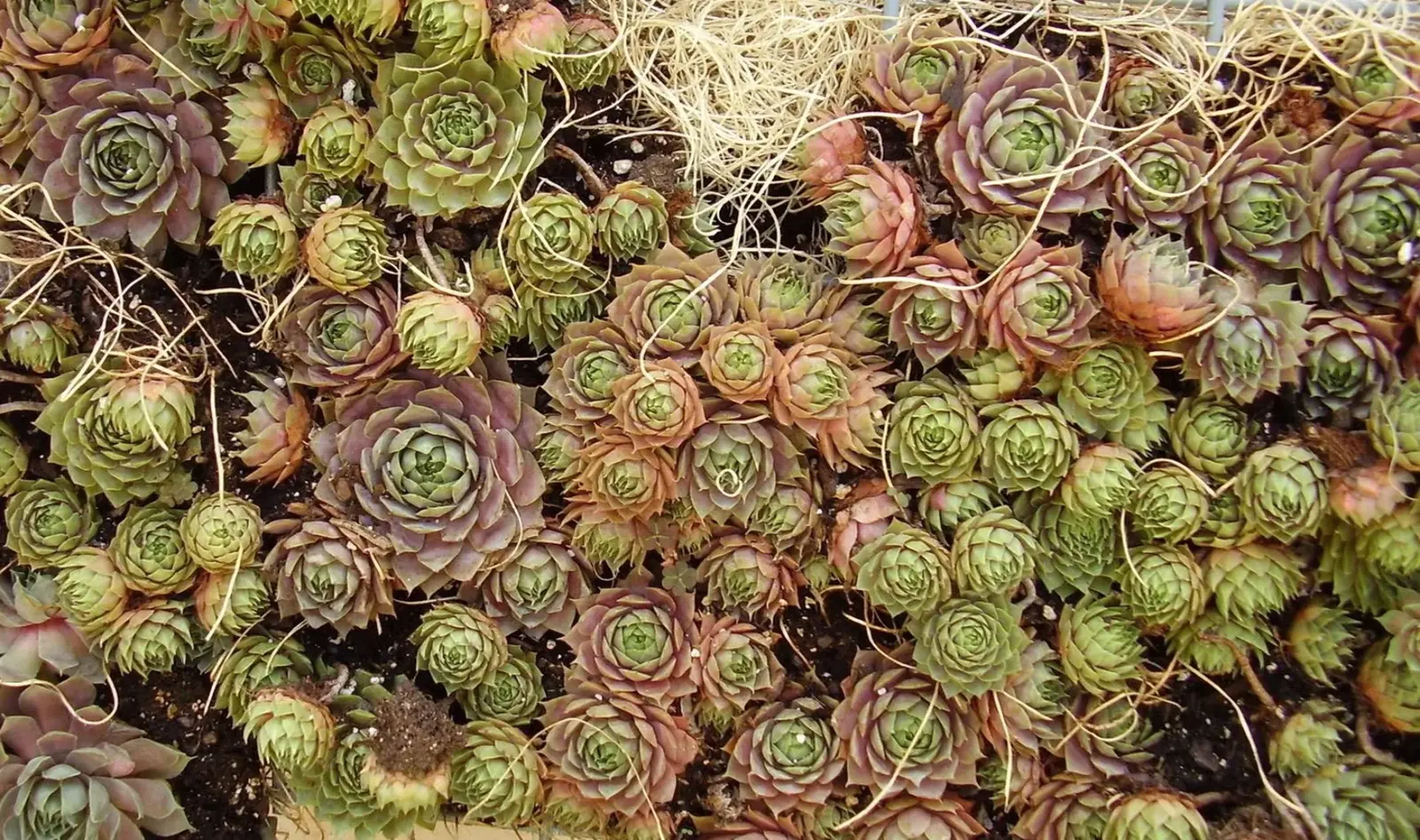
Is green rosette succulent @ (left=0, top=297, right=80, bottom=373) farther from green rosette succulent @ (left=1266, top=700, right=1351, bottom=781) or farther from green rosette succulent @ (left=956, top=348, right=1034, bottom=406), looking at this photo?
green rosette succulent @ (left=1266, top=700, right=1351, bottom=781)

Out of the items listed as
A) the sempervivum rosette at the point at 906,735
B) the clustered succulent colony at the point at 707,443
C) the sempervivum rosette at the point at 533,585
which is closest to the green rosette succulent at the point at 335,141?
the clustered succulent colony at the point at 707,443

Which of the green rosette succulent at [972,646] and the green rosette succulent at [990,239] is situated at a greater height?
the green rosette succulent at [990,239]

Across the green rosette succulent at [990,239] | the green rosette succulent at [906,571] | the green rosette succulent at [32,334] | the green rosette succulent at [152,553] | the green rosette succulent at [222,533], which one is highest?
the green rosette succulent at [990,239]

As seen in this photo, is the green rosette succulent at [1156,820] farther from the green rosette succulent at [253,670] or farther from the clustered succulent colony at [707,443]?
the green rosette succulent at [253,670]

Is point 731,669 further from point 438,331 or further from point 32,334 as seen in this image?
point 32,334

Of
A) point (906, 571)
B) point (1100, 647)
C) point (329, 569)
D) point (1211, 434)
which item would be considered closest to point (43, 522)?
point (329, 569)

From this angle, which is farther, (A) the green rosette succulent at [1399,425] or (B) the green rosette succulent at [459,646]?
(B) the green rosette succulent at [459,646]
